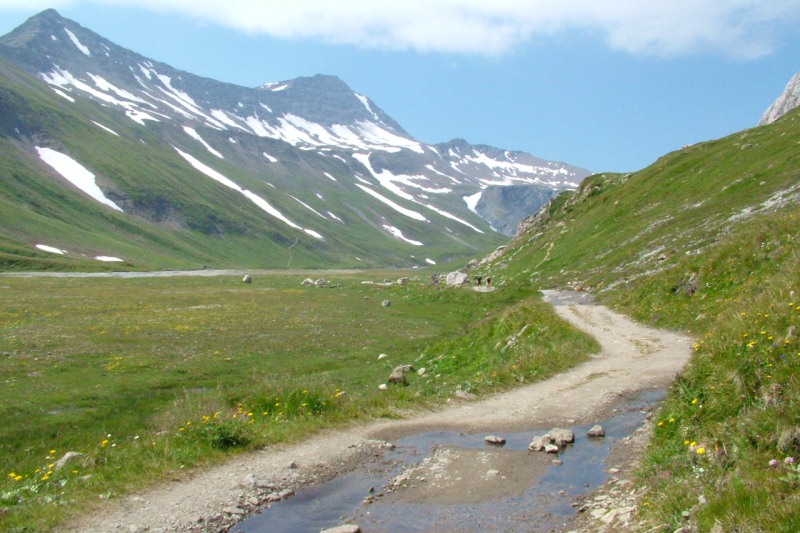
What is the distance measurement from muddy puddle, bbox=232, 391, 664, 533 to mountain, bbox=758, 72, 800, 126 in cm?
14149

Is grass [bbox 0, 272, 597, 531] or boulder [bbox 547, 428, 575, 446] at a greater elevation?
boulder [bbox 547, 428, 575, 446]

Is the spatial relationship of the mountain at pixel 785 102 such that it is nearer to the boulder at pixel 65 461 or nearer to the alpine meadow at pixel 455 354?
the alpine meadow at pixel 455 354

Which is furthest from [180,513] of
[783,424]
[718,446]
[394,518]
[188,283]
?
[188,283]

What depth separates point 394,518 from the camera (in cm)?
1080

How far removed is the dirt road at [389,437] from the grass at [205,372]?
70 centimetres

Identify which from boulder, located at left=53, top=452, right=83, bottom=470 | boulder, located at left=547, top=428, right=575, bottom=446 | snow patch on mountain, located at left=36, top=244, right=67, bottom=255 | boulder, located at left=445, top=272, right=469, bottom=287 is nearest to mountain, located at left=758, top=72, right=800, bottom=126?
boulder, located at left=445, top=272, right=469, bottom=287

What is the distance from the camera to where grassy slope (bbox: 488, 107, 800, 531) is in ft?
28.1

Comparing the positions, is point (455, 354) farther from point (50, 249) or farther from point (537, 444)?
point (50, 249)

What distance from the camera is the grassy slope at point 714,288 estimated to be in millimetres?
8578

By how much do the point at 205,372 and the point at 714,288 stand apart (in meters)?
26.9

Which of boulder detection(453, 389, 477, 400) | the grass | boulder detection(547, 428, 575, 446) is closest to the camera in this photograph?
the grass

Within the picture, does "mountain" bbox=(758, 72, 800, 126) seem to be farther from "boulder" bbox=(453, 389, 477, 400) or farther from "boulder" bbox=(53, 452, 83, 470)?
"boulder" bbox=(53, 452, 83, 470)

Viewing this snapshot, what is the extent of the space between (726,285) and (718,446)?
875 inches

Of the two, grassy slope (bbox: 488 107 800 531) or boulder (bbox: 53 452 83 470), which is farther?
boulder (bbox: 53 452 83 470)
